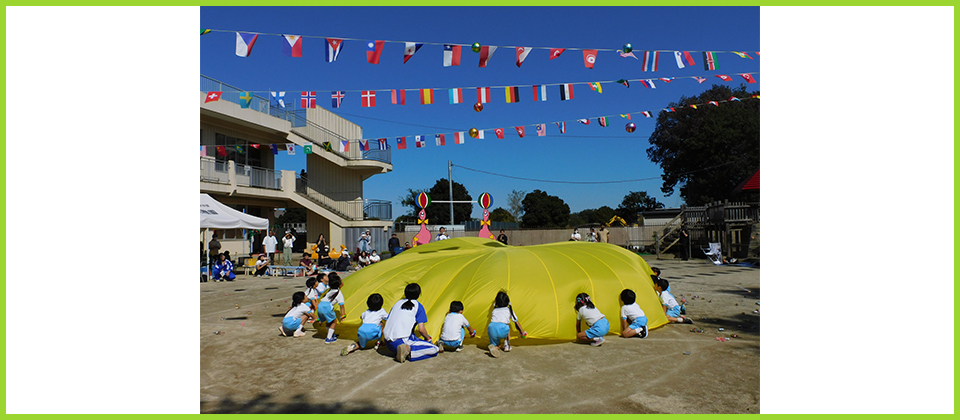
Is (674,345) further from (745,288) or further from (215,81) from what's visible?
(215,81)

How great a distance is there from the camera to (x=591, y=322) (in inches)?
243

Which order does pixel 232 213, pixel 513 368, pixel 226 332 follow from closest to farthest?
pixel 513 368 → pixel 226 332 → pixel 232 213

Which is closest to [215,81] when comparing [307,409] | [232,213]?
[232,213]

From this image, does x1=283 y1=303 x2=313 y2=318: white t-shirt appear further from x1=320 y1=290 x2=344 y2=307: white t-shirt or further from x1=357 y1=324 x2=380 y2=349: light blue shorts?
x1=357 y1=324 x2=380 y2=349: light blue shorts

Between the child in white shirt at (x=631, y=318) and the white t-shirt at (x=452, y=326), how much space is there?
2201 millimetres

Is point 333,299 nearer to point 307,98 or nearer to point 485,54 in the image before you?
point 485,54

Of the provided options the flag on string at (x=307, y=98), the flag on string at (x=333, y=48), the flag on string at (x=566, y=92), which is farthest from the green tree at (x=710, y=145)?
the flag on string at (x=333, y=48)

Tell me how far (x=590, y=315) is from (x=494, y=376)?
1.76m

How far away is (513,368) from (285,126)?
20.0m

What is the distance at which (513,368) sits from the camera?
5293 mm

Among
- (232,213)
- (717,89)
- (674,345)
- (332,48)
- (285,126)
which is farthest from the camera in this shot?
(717,89)

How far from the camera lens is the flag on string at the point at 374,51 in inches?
320

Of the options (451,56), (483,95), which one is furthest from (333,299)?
(483,95)

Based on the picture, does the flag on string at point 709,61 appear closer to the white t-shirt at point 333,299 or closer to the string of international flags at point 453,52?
the string of international flags at point 453,52
